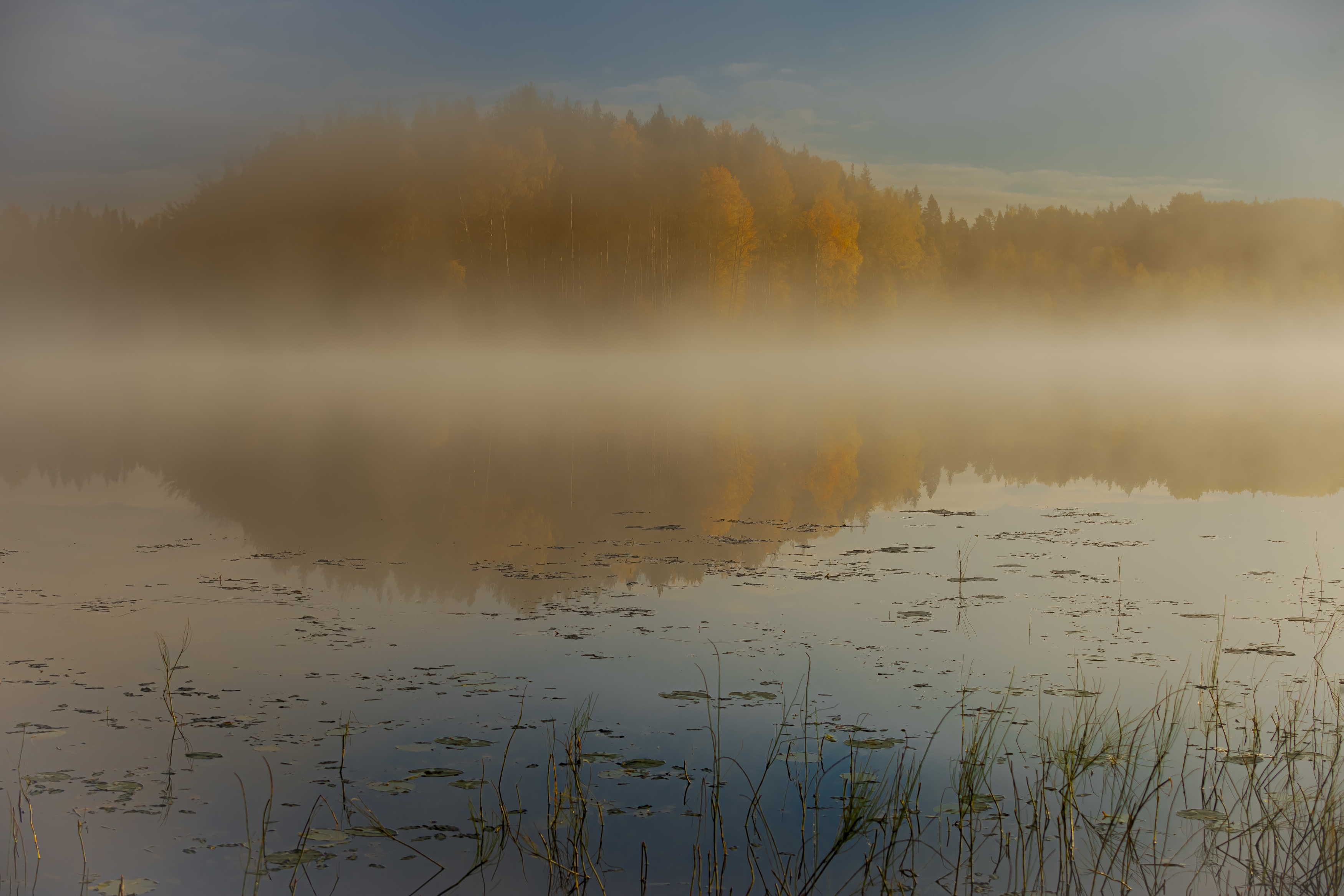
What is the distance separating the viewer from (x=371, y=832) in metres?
5.09

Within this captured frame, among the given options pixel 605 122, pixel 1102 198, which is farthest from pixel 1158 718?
pixel 1102 198

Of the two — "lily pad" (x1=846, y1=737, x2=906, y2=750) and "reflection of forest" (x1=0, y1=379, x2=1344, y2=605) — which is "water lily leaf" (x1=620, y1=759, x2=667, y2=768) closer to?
"lily pad" (x1=846, y1=737, x2=906, y2=750)

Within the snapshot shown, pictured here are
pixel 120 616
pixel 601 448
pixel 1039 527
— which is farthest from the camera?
pixel 601 448

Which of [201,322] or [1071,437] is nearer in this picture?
[1071,437]

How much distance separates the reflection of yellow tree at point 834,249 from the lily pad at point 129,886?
65667mm

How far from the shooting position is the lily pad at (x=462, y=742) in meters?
6.16

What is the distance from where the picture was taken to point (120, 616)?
30.9 feet

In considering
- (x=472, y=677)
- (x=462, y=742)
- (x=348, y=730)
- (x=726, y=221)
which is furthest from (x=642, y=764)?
(x=726, y=221)

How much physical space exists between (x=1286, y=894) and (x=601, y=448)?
61.5ft

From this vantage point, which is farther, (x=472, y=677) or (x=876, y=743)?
(x=472, y=677)

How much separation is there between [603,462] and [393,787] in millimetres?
14928

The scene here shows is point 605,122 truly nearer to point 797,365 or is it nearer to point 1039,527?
point 797,365

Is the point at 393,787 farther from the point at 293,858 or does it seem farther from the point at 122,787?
the point at 122,787

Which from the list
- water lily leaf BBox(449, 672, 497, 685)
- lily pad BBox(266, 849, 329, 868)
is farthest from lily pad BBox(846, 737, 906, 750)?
lily pad BBox(266, 849, 329, 868)
